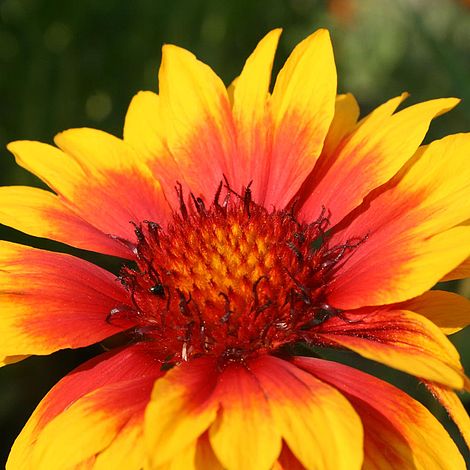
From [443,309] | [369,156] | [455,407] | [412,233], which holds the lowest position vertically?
[455,407]

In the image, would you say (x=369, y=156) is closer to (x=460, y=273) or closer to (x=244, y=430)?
(x=460, y=273)

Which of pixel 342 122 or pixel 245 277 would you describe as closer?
pixel 245 277

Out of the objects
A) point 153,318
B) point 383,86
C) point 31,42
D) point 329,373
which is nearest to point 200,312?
point 153,318

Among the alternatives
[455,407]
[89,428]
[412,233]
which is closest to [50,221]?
[89,428]

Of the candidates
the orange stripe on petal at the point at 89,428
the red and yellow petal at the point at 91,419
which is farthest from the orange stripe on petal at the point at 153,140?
the orange stripe on petal at the point at 89,428

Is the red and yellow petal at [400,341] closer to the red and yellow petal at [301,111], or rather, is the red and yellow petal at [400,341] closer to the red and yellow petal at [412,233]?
the red and yellow petal at [412,233]

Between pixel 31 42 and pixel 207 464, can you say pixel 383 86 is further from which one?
pixel 207 464

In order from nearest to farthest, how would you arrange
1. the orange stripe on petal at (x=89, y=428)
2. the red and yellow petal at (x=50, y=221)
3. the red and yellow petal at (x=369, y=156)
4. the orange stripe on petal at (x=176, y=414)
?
1. the orange stripe on petal at (x=176, y=414)
2. the orange stripe on petal at (x=89, y=428)
3. the red and yellow petal at (x=369, y=156)
4. the red and yellow petal at (x=50, y=221)
